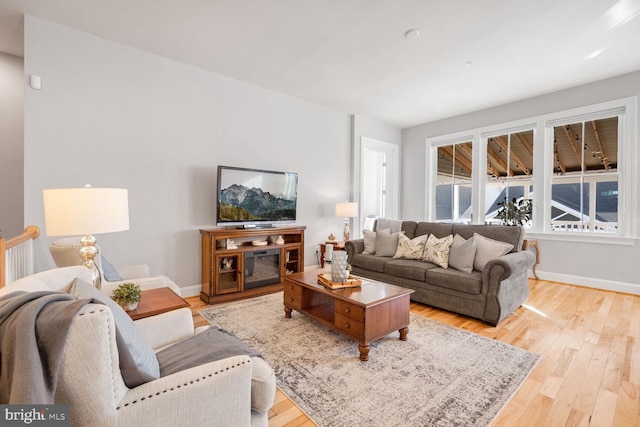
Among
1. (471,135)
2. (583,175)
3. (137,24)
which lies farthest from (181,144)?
(583,175)

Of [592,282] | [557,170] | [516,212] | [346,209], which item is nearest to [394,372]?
[346,209]

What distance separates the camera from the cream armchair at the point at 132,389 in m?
0.79

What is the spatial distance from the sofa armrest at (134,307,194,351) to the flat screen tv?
2.14m

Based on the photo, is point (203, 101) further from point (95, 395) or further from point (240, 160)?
point (95, 395)

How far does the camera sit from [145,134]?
10.9 ft

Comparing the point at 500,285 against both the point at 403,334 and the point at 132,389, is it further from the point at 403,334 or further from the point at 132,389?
the point at 132,389

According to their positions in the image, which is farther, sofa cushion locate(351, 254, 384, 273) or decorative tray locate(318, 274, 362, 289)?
sofa cushion locate(351, 254, 384, 273)

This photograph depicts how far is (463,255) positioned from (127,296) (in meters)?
3.16

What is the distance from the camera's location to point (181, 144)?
3570 millimetres

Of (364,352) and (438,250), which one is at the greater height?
(438,250)

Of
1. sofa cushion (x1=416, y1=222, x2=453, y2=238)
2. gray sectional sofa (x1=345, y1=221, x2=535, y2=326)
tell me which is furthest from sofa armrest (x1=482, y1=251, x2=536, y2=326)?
sofa cushion (x1=416, y1=222, x2=453, y2=238)

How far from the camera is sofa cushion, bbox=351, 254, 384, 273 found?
3.77m

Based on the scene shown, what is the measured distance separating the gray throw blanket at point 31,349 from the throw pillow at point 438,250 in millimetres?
3329

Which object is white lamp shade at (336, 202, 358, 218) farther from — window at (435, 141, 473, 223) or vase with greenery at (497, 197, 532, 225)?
vase with greenery at (497, 197, 532, 225)
